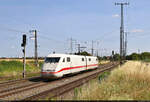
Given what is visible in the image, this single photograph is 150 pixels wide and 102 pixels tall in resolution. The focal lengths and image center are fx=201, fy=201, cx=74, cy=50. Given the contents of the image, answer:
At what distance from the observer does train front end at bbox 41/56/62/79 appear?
18242mm

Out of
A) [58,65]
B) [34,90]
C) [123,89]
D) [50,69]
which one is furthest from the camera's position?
[58,65]

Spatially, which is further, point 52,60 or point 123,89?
point 52,60

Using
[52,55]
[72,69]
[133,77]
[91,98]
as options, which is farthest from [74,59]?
[91,98]

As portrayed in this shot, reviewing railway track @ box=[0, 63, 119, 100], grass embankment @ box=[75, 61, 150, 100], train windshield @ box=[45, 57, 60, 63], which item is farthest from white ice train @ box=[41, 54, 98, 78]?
grass embankment @ box=[75, 61, 150, 100]

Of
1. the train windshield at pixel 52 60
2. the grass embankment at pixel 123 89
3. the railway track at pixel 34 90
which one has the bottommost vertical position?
the railway track at pixel 34 90

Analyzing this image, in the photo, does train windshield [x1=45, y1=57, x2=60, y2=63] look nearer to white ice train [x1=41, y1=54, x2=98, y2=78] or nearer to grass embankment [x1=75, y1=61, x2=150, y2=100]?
white ice train [x1=41, y1=54, x2=98, y2=78]

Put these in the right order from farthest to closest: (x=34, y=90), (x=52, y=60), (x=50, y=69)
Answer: (x=52, y=60)
(x=50, y=69)
(x=34, y=90)

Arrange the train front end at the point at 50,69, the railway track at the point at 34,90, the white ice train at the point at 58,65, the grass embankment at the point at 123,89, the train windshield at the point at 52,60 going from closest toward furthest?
the grass embankment at the point at 123,89
the railway track at the point at 34,90
the train front end at the point at 50,69
the white ice train at the point at 58,65
the train windshield at the point at 52,60

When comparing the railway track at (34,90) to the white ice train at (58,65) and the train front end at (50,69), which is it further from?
the white ice train at (58,65)

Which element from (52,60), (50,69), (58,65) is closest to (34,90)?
(50,69)

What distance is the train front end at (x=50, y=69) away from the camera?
18.2m

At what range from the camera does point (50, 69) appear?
1842 cm

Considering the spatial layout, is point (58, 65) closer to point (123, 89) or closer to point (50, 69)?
point (50, 69)

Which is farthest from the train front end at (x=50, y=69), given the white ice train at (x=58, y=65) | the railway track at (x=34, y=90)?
the railway track at (x=34, y=90)
